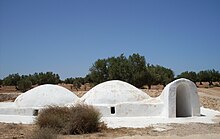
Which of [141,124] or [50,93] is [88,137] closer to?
[141,124]

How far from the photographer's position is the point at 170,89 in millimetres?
19281

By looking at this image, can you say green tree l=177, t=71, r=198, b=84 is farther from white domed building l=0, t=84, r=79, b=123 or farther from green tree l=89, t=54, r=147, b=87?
white domed building l=0, t=84, r=79, b=123

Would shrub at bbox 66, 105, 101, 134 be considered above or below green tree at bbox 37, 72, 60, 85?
below

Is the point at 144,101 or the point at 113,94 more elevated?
the point at 113,94

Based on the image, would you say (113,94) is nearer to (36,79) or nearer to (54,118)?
(54,118)

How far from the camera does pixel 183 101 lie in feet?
70.5

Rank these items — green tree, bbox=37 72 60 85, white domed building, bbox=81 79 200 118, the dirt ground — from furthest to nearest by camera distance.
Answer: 1. green tree, bbox=37 72 60 85
2. white domed building, bbox=81 79 200 118
3. the dirt ground

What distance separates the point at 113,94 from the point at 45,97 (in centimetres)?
511

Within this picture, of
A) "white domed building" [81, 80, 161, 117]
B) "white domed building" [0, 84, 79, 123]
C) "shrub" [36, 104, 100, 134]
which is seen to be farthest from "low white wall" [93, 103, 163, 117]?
"shrub" [36, 104, 100, 134]

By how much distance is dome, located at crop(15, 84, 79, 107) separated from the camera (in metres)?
22.0

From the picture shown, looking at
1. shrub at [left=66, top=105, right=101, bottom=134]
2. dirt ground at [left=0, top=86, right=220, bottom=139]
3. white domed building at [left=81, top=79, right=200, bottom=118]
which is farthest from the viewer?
white domed building at [left=81, top=79, right=200, bottom=118]

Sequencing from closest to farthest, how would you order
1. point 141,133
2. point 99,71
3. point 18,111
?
1. point 141,133
2. point 18,111
3. point 99,71

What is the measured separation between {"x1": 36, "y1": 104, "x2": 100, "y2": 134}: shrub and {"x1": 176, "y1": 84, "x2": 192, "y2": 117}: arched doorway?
823cm

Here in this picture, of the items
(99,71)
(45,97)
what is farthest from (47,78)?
(45,97)
